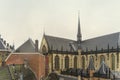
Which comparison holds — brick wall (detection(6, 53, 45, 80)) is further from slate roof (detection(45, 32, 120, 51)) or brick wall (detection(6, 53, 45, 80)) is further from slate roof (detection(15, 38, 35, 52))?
slate roof (detection(45, 32, 120, 51))

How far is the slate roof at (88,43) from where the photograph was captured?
52797 millimetres

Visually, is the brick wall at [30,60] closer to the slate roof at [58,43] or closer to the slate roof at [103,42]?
the slate roof at [58,43]

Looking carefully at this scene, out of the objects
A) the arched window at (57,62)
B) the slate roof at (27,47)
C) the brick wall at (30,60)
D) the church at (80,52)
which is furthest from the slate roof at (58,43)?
the brick wall at (30,60)

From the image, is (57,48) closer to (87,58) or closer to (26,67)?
(87,58)

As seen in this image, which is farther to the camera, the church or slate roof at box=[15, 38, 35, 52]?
the church

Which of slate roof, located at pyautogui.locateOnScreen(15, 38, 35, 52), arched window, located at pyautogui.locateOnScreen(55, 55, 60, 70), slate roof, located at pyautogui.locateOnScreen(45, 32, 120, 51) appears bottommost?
arched window, located at pyautogui.locateOnScreen(55, 55, 60, 70)

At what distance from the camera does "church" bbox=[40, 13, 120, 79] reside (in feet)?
171

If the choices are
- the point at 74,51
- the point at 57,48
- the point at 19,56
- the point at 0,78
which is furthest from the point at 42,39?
the point at 0,78

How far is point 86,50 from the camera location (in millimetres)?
58688

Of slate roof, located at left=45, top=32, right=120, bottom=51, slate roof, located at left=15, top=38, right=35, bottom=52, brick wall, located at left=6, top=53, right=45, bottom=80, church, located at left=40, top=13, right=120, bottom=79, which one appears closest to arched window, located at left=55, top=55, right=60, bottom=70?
church, located at left=40, top=13, right=120, bottom=79

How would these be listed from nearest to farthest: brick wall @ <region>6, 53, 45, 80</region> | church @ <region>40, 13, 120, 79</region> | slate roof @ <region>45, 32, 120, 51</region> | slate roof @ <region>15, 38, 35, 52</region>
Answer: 1. brick wall @ <region>6, 53, 45, 80</region>
2. slate roof @ <region>15, 38, 35, 52</region>
3. church @ <region>40, 13, 120, 79</region>
4. slate roof @ <region>45, 32, 120, 51</region>

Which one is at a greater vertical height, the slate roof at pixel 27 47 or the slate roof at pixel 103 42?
the slate roof at pixel 103 42

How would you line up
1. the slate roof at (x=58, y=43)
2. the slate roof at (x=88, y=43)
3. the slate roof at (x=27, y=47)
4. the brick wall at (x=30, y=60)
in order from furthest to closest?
1. the slate roof at (x=58, y=43)
2. the slate roof at (x=88, y=43)
3. the slate roof at (x=27, y=47)
4. the brick wall at (x=30, y=60)

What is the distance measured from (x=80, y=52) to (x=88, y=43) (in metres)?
3.29
